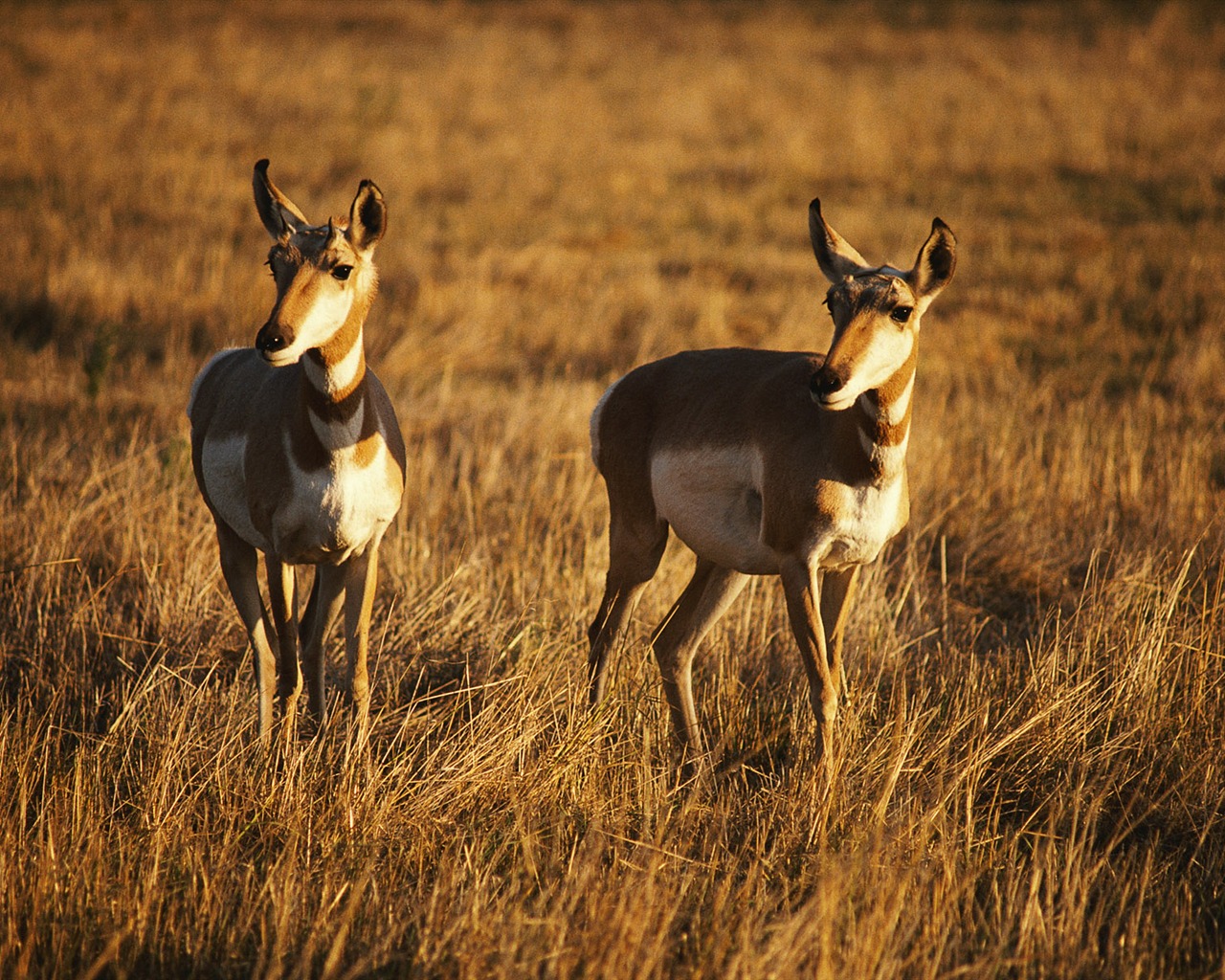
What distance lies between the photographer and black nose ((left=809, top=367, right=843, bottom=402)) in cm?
395

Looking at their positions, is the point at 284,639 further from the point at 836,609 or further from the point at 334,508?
the point at 836,609

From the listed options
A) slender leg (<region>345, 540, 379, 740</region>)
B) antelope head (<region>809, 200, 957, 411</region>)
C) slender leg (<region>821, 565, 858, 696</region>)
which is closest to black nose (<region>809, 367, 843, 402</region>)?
antelope head (<region>809, 200, 957, 411</region>)

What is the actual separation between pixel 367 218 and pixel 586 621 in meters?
2.53

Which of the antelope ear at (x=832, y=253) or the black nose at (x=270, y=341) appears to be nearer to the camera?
the black nose at (x=270, y=341)

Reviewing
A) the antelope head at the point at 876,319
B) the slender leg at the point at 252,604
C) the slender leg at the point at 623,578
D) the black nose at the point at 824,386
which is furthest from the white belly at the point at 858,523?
the slender leg at the point at 252,604

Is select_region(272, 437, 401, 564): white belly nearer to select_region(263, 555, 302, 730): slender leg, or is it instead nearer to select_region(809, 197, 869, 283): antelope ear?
select_region(263, 555, 302, 730): slender leg

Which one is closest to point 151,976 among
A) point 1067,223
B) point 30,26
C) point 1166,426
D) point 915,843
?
point 915,843

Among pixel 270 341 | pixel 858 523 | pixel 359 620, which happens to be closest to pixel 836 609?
pixel 858 523

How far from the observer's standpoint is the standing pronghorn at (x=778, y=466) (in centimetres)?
430

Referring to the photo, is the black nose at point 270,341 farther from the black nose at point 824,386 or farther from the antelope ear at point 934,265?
the antelope ear at point 934,265

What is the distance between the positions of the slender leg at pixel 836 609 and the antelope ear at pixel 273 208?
8.39 ft

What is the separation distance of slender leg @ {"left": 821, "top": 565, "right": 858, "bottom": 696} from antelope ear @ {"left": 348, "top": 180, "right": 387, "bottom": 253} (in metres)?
2.27

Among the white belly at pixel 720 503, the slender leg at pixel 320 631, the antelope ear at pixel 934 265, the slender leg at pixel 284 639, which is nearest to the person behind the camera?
the antelope ear at pixel 934 265

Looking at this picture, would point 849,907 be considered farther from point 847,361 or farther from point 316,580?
point 316,580
